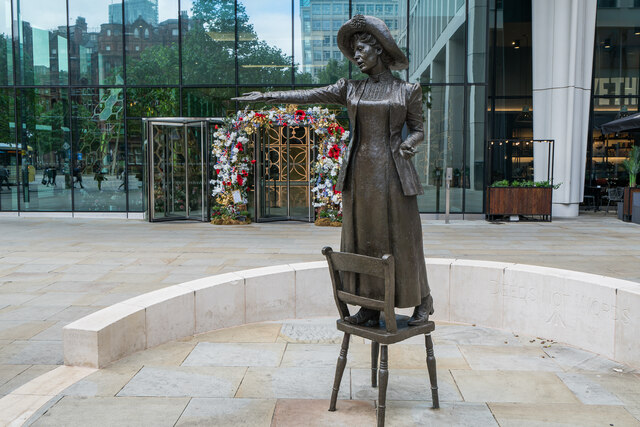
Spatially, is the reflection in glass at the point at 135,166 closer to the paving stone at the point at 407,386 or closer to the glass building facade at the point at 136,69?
the glass building facade at the point at 136,69

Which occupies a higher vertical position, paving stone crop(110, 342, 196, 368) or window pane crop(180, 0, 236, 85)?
window pane crop(180, 0, 236, 85)

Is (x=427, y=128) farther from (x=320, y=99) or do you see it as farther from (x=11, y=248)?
(x=320, y=99)

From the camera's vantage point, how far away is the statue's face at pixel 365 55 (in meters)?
3.93

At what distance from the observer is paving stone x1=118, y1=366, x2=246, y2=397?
411 cm

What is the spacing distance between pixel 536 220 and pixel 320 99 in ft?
43.8

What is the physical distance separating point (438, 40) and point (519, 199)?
200 inches

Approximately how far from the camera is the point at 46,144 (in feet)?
56.9

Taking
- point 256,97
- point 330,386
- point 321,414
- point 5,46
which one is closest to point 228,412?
point 321,414

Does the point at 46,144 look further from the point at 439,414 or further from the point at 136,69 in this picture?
the point at 439,414

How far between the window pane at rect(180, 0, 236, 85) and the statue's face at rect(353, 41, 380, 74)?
45.2ft

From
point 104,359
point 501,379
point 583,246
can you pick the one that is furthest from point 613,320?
point 583,246

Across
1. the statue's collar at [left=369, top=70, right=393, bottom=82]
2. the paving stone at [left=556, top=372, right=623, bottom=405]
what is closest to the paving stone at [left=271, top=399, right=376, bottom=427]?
the paving stone at [left=556, top=372, right=623, bottom=405]

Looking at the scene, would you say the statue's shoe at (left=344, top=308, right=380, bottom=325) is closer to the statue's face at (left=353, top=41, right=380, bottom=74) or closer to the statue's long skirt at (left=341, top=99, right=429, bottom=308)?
the statue's long skirt at (left=341, top=99, right=429, bottom=308)

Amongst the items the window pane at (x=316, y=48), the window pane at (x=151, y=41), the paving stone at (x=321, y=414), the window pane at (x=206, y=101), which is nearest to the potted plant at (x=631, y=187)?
the window pane at (x=316, y=48)
